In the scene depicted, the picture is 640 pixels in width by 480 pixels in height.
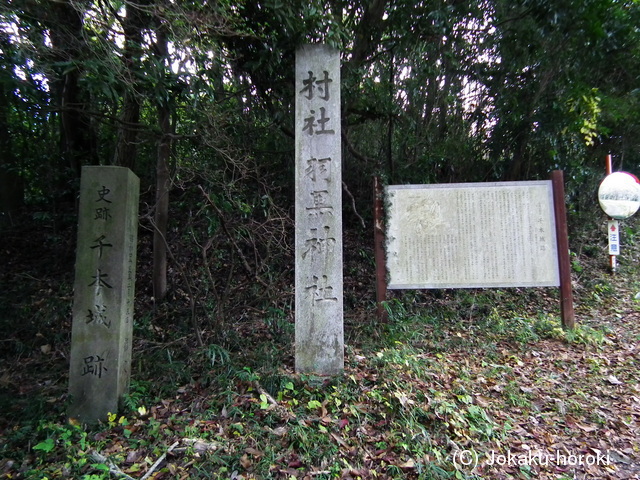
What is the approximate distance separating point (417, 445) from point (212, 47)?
4.31m

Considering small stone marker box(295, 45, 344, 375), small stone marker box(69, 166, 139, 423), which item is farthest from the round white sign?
small stone marker box(69, 166, 139, 423)

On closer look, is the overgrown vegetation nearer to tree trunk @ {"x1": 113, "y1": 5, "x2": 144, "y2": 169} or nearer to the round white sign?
tree trunk @ {"x1": 113, "y1": 5, "x2": 144, "y2": 169}

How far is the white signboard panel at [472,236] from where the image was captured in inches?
205

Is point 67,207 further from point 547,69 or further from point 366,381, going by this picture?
point 547,69

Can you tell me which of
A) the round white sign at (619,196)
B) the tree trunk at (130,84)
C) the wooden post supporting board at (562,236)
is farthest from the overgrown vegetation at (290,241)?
the round white sign at (619,196)

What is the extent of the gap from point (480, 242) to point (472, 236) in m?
0.13

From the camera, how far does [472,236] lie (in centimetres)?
526

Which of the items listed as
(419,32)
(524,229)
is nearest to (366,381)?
(524,229)

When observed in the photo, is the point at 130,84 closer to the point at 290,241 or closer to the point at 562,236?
the point at 290,241

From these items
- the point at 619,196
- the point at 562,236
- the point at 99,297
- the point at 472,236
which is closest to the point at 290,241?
the point at 472,236

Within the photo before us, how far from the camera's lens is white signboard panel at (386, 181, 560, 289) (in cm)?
520

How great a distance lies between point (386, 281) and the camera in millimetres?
5301

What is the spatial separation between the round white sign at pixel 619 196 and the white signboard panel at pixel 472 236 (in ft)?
7.86

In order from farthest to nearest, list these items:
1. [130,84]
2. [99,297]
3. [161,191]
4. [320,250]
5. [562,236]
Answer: [161,191]
[562,236]
[320,250]
[130,84]
[99,297]
